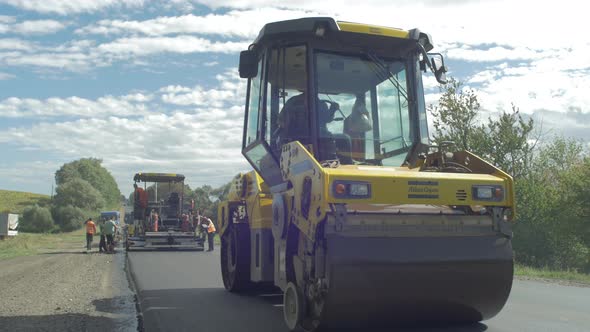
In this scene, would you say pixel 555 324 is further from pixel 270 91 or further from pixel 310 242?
pixel 270 91

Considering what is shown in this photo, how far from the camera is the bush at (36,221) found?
60.9 metres

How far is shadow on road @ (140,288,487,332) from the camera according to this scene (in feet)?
20.0

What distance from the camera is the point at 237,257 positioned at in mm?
8398

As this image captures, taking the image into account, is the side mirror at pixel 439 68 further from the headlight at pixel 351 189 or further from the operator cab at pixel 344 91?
the headlight at pixel 351 189

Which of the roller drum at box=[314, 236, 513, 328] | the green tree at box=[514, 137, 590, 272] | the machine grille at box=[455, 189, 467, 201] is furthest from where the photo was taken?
the green tree at box=[514, 137, 590, 272]

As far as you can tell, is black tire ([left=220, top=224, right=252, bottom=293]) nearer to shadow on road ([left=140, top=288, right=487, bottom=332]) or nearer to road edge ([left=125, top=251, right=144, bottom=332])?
shadow on road ([left=140, top=288, right=487, bottom=332])

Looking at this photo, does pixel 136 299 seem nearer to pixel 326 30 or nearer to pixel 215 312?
pixel 215 312

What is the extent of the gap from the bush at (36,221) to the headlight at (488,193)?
6228cm

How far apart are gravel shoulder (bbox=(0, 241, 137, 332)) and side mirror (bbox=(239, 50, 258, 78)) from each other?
3029 mm

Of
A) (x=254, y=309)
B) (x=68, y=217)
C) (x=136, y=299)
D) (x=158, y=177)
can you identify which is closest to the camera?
(x=254, y=309)

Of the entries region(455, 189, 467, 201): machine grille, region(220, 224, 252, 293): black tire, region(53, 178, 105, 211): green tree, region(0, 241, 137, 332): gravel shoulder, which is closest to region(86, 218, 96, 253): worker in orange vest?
region(0, 241, 137, 332): gravel shoulder

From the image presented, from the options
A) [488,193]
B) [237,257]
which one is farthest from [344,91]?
[237,257]

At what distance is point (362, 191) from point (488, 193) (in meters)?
1.18

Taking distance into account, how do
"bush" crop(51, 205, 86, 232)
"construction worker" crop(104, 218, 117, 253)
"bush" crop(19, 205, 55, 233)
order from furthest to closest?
"bush" crop(51, 205, 86, 232) → "bush" crop(19, 205, 55, 233) → "construction worker" crop(104, 218, 117, 253)
